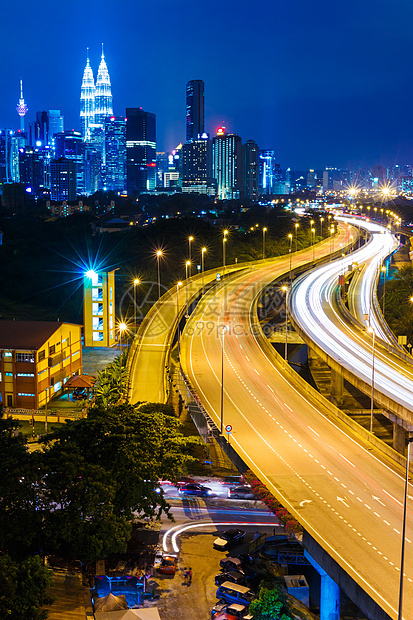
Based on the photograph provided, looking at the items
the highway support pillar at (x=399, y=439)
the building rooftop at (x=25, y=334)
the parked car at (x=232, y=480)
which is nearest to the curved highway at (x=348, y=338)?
the highway support pillar at (x=399, y=439)

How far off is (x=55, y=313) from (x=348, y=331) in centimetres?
3905

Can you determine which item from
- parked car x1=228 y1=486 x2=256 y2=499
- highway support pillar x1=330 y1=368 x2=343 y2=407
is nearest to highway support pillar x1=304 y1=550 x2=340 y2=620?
parked car x1=228 y1=486 x2=256 y2=499

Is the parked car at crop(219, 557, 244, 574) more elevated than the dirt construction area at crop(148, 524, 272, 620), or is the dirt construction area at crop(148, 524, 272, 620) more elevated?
the parked car at crop(219, 557, 244, 574)

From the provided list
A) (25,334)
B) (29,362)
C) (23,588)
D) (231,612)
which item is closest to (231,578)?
(231,612)

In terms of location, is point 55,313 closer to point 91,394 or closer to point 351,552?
point 91,394

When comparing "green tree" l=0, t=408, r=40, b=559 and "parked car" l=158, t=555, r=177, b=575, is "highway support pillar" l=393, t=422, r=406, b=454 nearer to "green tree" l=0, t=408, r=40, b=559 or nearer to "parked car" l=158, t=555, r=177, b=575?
"parked car" l=158, t=555, r=177, b=575

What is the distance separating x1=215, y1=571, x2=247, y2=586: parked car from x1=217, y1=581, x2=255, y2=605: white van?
0.54 m

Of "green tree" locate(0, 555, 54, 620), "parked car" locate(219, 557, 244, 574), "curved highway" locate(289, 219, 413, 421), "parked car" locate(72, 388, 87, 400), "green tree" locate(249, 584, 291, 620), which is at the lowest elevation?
"parked car" locate(219, 557, 244, 574)

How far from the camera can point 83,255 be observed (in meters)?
97.9

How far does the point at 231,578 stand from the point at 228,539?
2290 mm

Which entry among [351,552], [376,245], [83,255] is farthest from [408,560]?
[83,255]

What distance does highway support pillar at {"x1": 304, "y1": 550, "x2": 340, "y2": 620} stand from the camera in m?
18.7

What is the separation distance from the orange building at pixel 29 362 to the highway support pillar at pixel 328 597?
19.5 metres

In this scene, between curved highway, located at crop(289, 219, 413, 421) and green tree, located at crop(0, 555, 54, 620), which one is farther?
curved highway, located at crop(289, 219, 413, 421)
